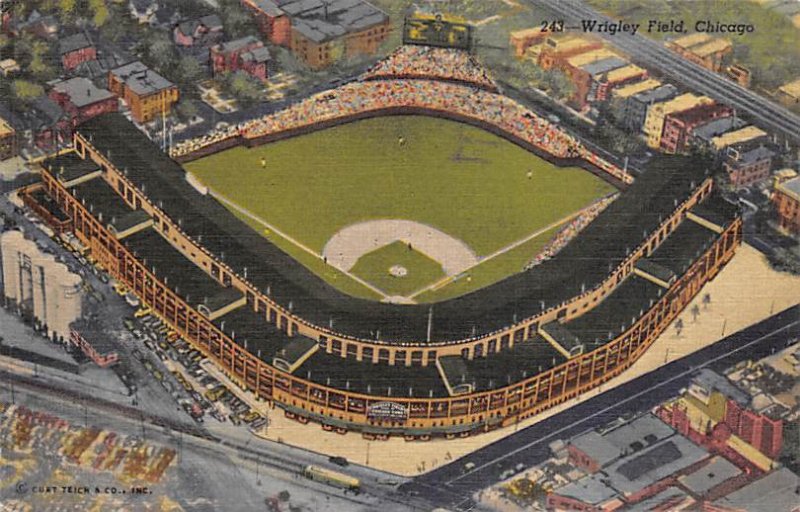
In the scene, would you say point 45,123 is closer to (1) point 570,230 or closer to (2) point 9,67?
(2) point 9,67

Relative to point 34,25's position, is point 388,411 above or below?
below

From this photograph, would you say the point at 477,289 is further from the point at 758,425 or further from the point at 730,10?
the point at 730,10

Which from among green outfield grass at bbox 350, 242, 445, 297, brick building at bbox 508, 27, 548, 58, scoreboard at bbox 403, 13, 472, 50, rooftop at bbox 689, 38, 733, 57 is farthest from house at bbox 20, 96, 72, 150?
rooftop at bbox 689, 38, 733, 57

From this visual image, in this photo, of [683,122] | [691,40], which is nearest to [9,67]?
[683,122]

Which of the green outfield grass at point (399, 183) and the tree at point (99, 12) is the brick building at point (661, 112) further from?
the tree at point (99, 12)

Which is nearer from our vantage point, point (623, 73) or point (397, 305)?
point (397, 305)

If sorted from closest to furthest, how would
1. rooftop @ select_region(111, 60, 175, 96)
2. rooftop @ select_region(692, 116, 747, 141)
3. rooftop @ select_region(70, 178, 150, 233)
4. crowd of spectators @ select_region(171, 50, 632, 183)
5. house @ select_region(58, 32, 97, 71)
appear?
rooftop @ select_region(70, 178, 150, 233)
rooftop @ select_region(692, 116, 747, 141)
rooftop @ select_region(111, 60, 175, 96)
house @ select_region(58, 32, 97, 71)
crowd of spectators @ select_region(171, 50, 632, 183)

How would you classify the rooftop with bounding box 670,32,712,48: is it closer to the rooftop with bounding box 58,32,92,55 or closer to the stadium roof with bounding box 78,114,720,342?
the stadium roof with bounding box 78,114,720,342

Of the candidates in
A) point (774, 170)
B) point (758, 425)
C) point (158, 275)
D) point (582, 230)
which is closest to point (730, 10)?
point (774, 170)
